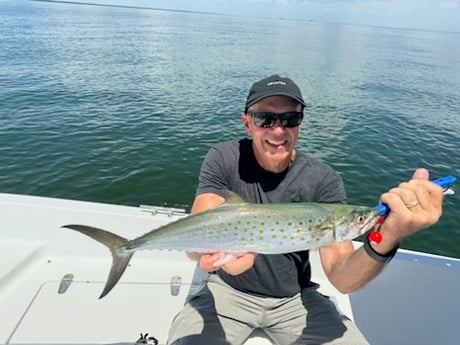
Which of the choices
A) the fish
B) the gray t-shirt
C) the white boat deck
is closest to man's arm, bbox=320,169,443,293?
the fish

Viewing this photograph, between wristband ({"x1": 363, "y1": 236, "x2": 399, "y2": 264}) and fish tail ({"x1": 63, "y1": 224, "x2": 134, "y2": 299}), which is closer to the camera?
wristband ({"x1": 363, "y1": 236, "x2": 399, "y2": 264})

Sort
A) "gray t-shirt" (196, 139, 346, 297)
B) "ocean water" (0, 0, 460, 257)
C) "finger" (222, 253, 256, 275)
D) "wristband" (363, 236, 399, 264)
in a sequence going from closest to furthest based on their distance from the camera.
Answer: "wristband" (363, 236, 399, 264) < "finger" (222, 253, 256, 275) < "gray t-shirt" (196, 139, 346, 297) < "ocean water" (0, 0, 460, 257)

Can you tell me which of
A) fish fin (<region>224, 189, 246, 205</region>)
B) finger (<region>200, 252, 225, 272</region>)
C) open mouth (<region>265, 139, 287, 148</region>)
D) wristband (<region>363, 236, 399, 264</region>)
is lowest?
finger (<region>200, 252, 225, 272</region>)

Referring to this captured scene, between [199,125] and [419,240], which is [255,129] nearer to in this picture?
[419,240]

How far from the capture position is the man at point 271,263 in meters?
2.86

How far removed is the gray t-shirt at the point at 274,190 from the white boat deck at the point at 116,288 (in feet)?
2.02

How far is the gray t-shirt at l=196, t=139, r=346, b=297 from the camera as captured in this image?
3.04 m

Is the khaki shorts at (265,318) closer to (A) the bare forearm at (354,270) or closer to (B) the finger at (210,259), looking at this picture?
(A) the bare forearm at (354,270)

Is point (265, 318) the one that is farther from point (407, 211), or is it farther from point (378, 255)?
point (407, 211)

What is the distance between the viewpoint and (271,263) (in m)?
3.00

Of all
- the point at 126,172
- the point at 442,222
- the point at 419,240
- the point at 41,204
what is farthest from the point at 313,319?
the point at 126,172

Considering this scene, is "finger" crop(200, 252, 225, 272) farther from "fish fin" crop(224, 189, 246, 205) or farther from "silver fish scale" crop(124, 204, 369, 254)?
"fish fin" crop(224, 189, 246, 205)

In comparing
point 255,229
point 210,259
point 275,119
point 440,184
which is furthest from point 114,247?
point 440,184

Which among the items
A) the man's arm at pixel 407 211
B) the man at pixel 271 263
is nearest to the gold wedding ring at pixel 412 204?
the man's arm at pixel 407 211
